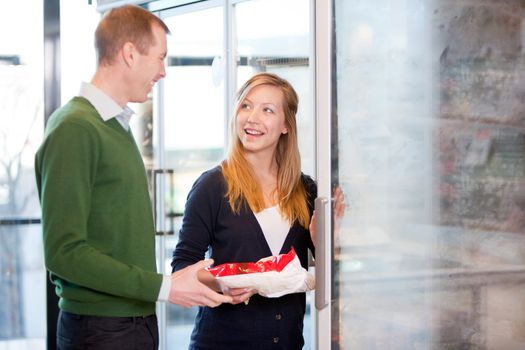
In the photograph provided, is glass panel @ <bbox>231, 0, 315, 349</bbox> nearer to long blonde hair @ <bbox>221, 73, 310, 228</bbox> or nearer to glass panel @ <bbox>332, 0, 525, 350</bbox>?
long blonde hair @ <bbox>221, 73, 310, 228</bbox>

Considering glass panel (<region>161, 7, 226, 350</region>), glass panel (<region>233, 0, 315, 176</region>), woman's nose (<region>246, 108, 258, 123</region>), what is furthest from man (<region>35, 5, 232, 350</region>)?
glass panel (<region>161, 7, 226, 350</region>)

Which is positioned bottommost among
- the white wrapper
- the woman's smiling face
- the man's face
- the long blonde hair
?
the white wrapper

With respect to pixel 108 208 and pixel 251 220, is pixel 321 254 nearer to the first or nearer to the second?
pixel 251 220

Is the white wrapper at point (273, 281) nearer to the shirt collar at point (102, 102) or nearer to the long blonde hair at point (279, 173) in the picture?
the long blonde hair at point (279, 173)

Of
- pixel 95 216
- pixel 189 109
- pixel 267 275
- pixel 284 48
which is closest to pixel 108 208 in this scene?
pixel 95 216

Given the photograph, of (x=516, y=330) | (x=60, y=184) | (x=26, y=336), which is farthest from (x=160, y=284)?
(x=26, y=336)

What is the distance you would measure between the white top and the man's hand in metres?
0.42

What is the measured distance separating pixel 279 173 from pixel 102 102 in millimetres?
668

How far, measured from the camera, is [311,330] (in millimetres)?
2986

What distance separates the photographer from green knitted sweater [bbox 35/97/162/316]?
56.4 inches

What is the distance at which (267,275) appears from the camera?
1.79 m

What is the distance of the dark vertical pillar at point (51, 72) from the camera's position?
360 cm

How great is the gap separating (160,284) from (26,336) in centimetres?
247

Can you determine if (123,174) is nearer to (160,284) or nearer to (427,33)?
(160,284)
